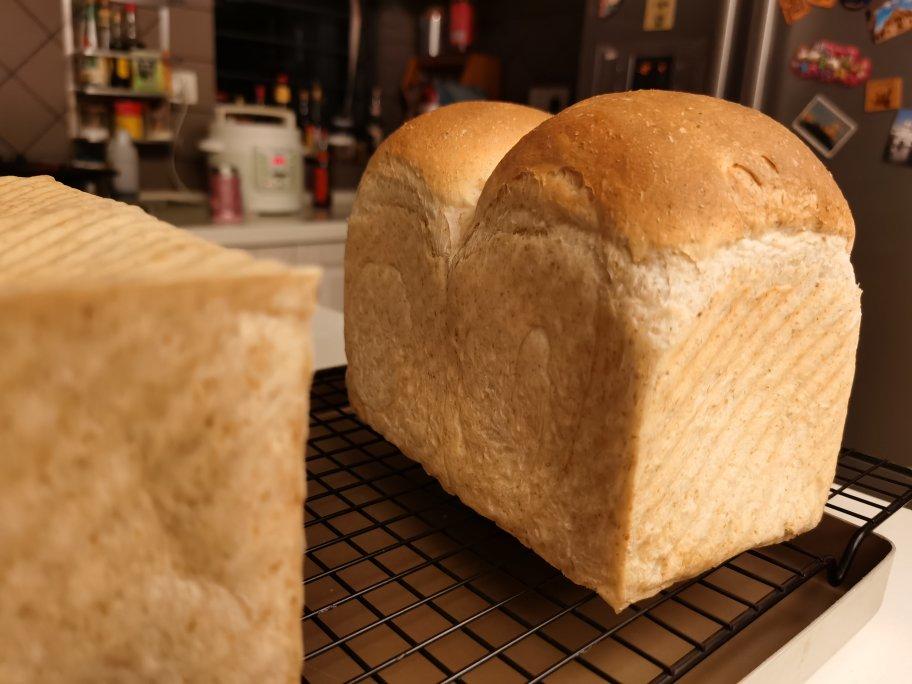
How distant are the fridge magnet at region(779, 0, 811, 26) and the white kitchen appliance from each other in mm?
1909

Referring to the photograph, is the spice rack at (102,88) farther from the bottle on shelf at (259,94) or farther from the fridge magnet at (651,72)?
the fridge magnet at (651,72)

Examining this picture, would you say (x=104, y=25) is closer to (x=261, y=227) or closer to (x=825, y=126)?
(x=261, y=227)

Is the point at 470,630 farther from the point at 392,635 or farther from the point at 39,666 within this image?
the point at 39,666

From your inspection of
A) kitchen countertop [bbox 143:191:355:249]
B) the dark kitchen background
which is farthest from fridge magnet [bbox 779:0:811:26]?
kitchen countertop [bbox 143:191:355:249]

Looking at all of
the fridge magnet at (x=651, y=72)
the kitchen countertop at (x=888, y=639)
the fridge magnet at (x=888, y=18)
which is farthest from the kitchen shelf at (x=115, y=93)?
the kitchen countertop at (x=888, y=639)

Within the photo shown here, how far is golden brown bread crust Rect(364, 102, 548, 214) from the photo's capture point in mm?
963

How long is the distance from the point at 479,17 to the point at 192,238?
11.9 ft

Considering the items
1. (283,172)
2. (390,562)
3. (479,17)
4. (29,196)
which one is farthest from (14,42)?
(390,562)

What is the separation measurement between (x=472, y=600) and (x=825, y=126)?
1669mm

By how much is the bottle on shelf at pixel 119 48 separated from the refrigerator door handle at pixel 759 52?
2335mm

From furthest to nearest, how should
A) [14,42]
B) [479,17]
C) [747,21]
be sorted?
[479,17], [14,42], [747,21]

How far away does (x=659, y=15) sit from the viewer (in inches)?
84.5

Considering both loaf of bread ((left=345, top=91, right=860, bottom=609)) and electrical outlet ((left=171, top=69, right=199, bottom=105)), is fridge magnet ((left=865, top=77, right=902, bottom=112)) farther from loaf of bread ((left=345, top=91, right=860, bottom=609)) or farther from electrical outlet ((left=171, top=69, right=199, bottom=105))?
electrical outlet ((left=171, top=69, right=199, bottom=105))

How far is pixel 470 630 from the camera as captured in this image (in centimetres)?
73
